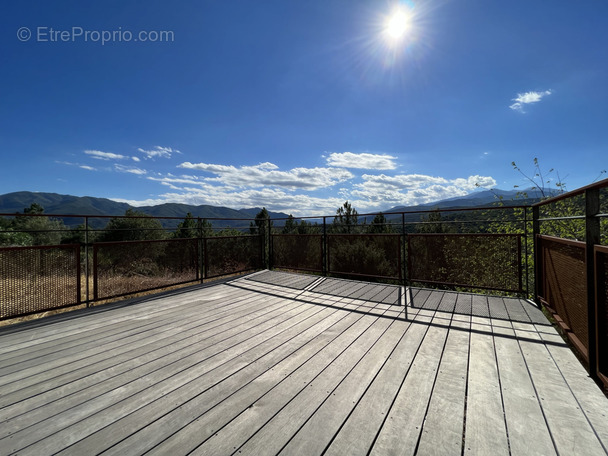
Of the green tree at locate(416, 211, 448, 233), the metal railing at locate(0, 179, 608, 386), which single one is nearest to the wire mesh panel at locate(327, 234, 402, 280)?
the metal railing at locate(0, 179, 608, 386)

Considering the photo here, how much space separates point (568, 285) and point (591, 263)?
0.69 metres

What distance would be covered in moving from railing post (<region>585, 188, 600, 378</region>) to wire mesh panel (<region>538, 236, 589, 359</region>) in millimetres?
98

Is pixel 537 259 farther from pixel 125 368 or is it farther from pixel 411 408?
pixel 125 368

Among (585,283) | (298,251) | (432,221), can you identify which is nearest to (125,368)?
(585,283)

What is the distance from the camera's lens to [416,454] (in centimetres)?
102

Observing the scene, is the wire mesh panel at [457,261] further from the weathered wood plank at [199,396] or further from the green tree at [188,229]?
the green tree at [188,229]

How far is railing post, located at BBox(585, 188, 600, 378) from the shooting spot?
5.11 feet

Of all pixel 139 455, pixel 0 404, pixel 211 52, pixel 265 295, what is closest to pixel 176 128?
pixel 211 52

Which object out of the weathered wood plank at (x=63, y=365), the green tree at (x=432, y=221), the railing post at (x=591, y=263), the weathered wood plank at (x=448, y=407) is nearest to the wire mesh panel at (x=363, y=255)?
the green tree at (x=432, y=221)

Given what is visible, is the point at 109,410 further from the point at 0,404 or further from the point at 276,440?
the point at 276,440

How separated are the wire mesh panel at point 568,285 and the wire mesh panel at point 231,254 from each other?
459cm

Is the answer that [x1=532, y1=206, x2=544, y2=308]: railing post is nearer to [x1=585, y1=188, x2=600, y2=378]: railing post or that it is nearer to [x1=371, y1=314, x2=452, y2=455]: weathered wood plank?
[x1=585, y1=188, x2=600, y2=378]: railing post

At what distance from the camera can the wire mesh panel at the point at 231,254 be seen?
477cm

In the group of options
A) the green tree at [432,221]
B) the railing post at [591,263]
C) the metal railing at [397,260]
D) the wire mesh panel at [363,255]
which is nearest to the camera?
the railing post at [591,263]
